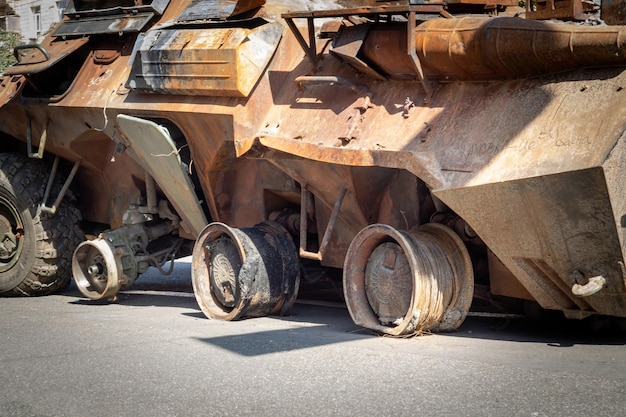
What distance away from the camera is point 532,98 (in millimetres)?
6492

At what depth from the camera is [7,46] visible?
1711 cm

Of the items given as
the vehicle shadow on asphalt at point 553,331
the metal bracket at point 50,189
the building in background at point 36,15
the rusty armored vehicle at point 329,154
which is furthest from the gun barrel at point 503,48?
the building in background at point 36,15

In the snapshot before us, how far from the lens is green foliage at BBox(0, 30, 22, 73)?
16375mm

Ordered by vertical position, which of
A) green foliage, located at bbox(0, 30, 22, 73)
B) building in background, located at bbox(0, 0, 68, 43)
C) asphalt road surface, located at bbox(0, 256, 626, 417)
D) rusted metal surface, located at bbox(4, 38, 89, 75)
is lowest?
asphalt road surface, located at bbox(0, 256, 626, 417)

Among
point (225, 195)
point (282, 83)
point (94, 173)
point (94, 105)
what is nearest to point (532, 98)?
point (282, 83)

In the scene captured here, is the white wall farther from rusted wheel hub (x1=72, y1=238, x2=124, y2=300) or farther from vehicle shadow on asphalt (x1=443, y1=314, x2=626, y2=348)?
vehicle shadow on asphalt (x1=443, y1=314, x2=626, y2=348)

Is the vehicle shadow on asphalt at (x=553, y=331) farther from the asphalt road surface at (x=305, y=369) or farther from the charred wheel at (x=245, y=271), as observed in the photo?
the charred wheel at (x=245, y=271)

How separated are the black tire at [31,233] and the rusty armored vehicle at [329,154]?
0.07ft

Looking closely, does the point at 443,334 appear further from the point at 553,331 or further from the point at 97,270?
the point at 97,270

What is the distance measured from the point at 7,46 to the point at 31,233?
7.61 m

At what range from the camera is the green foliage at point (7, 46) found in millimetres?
16375

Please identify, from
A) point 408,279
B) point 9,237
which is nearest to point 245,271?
point 408,279

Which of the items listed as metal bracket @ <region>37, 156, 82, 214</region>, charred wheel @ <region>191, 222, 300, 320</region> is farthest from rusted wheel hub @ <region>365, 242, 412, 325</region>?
metal bracket @ <region>37, 156, 82, 214</region>

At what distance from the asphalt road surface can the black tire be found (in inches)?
103
